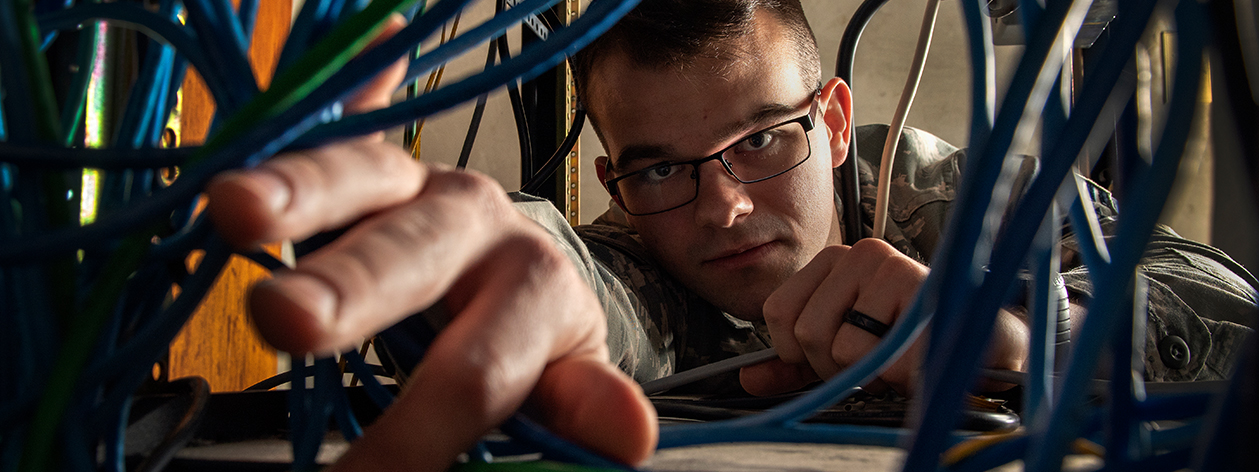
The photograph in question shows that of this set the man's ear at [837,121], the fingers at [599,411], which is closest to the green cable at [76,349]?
the fingers at [599,411]

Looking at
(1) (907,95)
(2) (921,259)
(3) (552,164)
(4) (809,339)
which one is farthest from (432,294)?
(2) (921,259)

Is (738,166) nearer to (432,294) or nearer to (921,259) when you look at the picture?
(921,259)

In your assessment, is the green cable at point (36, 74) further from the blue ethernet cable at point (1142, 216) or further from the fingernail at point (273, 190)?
the blue ethernet cable at point (1142, 216)

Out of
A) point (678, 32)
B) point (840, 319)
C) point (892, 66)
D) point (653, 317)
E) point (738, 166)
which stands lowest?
point (653, 317)

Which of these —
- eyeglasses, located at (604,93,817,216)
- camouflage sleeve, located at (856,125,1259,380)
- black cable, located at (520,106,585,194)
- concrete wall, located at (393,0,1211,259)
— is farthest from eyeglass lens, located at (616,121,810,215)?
concrete wall, located at (393,0,1211,259)

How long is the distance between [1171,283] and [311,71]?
81cm

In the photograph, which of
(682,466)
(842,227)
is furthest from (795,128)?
(682,466)

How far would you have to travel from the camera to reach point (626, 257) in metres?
0.92

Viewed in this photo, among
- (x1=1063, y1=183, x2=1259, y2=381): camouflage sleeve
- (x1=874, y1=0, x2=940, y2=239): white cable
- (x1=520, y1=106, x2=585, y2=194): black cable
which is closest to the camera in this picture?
(x1=874, y1=0, x2=940, y2=239): white cable

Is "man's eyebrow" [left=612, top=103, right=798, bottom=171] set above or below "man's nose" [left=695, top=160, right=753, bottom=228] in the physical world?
above

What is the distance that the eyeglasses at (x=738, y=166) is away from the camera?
2.69 feet

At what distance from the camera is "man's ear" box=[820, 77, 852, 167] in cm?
98

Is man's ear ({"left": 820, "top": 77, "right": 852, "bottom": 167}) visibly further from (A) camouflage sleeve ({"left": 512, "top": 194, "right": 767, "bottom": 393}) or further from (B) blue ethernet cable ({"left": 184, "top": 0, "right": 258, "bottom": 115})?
(B) blue ethernet cable ({"left": 184, "top": 0, "right": 258, "bottom": 115})

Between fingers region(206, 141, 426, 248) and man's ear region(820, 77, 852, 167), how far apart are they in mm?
890
